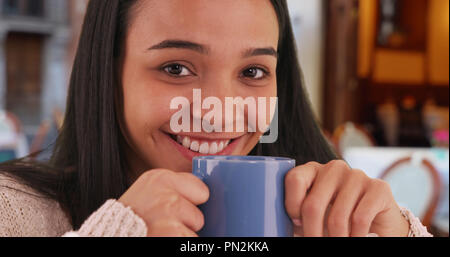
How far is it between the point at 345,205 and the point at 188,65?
0.28 meters

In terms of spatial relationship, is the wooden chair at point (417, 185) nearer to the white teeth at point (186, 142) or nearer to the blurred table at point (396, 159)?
the blurred table at point (396, 159)

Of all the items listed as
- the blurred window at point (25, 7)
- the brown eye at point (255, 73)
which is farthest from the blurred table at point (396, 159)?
the blurred window at point (25, 7)

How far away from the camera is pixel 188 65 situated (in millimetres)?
580

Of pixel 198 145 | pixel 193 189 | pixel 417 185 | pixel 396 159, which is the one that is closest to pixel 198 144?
pixel 198 145

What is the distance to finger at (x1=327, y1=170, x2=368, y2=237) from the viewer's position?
416 millimetres

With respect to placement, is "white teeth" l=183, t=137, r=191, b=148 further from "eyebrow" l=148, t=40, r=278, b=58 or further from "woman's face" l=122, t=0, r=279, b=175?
"eyebrow" l=148, t=40, r=278, b=58

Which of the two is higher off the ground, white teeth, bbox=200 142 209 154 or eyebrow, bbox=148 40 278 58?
eyebrow, bbox=148 40 278 58

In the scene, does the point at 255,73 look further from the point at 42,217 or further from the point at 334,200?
the point at 42,217

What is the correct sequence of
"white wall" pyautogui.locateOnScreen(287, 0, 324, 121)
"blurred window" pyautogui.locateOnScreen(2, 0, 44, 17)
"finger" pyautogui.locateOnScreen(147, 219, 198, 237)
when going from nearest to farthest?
"finger" pyautogui.locateOnScreen(147, 219, 198, 237) → "white wall" pyautogui.locateOnScreen(287, 0, 324, 121) → "blurred window" pyautogui.locateOnScreen(2, 0, 44, 17)

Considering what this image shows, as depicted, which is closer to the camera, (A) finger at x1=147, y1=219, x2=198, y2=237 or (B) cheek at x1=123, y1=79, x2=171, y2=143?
(A) finger at x1=147, y1=219, x2=198, y2=237

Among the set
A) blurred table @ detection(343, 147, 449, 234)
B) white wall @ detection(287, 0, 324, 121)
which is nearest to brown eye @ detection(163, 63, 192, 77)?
blurred table @ detection(343, 147, 449, 234)

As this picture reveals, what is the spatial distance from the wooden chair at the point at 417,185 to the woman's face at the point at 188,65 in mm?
1105
